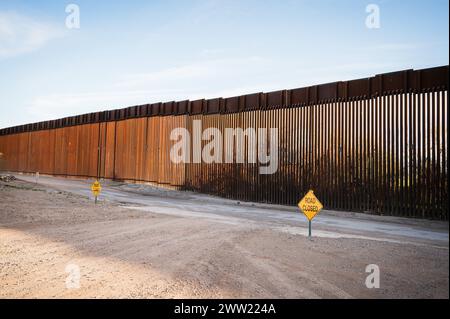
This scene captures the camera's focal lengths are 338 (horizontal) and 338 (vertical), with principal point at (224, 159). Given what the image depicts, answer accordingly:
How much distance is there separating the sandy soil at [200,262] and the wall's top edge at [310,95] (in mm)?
7692

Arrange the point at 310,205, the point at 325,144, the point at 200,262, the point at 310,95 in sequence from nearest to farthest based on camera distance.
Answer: the point at 200,262 < the point at 310,205 < the point at 325,144 < the point at 310,95

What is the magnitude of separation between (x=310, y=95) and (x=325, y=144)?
258 cm

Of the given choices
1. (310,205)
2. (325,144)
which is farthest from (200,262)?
(325,144)

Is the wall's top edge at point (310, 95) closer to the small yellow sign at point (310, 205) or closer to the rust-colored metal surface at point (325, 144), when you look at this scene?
the rust-colored metal surface at point (325, 144)

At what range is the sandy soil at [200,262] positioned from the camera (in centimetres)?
459

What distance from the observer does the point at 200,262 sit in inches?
233

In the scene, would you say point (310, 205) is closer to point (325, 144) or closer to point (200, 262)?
point (200, 262)

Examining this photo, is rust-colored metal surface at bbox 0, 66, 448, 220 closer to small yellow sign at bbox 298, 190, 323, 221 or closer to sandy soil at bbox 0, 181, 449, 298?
sandy soil at bbox 0, 181, 449, 298

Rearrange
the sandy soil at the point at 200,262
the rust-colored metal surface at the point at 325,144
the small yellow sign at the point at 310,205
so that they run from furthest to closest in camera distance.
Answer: the rust-colored metal surface at the point at 325,144 < the small yellow sign at the point at 310,205 < the sandy soil at the point at 200,262

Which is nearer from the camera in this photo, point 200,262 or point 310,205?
point 200,262

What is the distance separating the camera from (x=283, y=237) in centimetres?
801

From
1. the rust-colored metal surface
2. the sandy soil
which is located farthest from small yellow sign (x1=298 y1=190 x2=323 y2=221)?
the rust-colored metal surface

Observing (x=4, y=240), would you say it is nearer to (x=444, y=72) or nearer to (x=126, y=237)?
(x=126, y=237)

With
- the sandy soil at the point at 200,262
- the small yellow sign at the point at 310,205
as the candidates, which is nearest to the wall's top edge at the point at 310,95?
the small yellow sign at the point at 310,205
